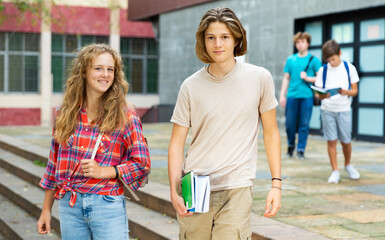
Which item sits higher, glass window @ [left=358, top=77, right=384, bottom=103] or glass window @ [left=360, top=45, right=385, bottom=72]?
glass window @ [left=360, top=45, right=385, bottom=72]

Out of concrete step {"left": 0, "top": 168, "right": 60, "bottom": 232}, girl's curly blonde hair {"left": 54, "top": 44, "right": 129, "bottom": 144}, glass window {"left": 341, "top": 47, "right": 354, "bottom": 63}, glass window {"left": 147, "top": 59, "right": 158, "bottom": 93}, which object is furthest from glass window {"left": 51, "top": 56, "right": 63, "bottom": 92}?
girl's curly blonde hair {"left": 54, "top": 44, "right": 129, "bottom": 144}

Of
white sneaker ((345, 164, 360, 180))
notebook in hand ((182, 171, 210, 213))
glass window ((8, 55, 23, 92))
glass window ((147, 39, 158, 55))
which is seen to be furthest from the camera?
glass window ((147, 39, 158, 55))

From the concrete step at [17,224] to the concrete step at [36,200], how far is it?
9 centimetres

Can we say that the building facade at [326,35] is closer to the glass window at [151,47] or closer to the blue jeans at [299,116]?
the blue jeans at [299,116]

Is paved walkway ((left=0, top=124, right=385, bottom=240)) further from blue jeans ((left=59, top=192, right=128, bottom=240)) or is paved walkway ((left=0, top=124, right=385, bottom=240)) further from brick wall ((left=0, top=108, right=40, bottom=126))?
brick wall ((left=0, top=108, right=40, bottom=126))

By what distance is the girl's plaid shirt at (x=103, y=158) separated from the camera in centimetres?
331

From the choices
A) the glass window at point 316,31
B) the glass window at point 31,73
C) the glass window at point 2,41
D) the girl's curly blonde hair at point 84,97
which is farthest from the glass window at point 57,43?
the girl's curly blonde hair at point 84,97

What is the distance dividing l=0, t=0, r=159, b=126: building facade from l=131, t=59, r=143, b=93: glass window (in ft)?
0.75

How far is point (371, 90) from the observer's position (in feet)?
43.0

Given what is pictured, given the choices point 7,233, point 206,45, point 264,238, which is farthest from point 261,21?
point 206,45

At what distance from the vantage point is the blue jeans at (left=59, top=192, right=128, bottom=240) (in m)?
3.26

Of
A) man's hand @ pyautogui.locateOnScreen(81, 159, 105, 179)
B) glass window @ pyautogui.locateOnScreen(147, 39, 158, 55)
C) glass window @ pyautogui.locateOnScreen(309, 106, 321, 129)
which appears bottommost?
glass window @ pyautogui.locateOnScreen(309, 106, 321, 129)

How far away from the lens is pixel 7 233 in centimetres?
714

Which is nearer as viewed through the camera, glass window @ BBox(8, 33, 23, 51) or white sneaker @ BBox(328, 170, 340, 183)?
white sneaker @ BBox(328, 170, 340, 183)
